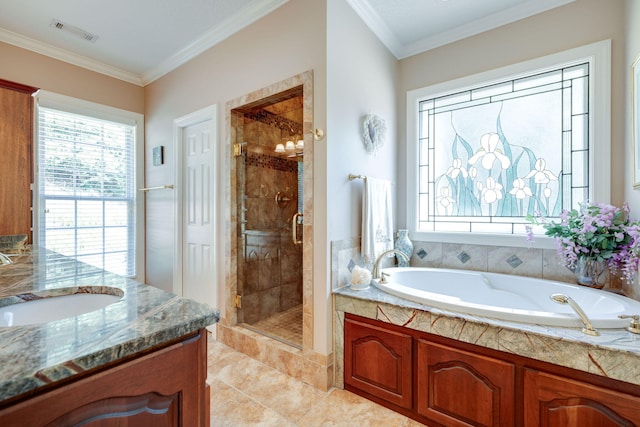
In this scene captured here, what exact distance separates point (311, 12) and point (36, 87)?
2.76 meters

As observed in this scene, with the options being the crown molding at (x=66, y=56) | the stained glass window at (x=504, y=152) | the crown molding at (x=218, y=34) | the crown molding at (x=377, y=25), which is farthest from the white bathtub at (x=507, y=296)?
the crown molding at (x=66, y=56)

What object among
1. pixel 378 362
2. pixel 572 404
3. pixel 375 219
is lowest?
pixel 378 362

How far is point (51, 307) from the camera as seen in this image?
3.21 ft

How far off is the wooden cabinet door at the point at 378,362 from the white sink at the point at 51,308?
1350 mm

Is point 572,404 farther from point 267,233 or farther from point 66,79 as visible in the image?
point 66,79

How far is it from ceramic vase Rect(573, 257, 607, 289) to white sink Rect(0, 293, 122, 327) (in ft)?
8.29

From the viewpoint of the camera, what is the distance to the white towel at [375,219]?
2102mm

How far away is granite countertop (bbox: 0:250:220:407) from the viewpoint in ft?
1.64

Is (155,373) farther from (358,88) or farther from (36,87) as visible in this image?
A: (36,87)

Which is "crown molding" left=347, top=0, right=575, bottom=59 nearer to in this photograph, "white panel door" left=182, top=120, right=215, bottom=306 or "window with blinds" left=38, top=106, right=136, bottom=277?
"white panel door" left=182, top=120, right=215, bottom=306

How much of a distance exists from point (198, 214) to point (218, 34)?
5.37ft

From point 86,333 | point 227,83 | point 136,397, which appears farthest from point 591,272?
point 227,83

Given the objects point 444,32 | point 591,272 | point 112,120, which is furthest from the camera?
point 112,120

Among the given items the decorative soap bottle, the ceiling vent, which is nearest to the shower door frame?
the decorative soap bottle
